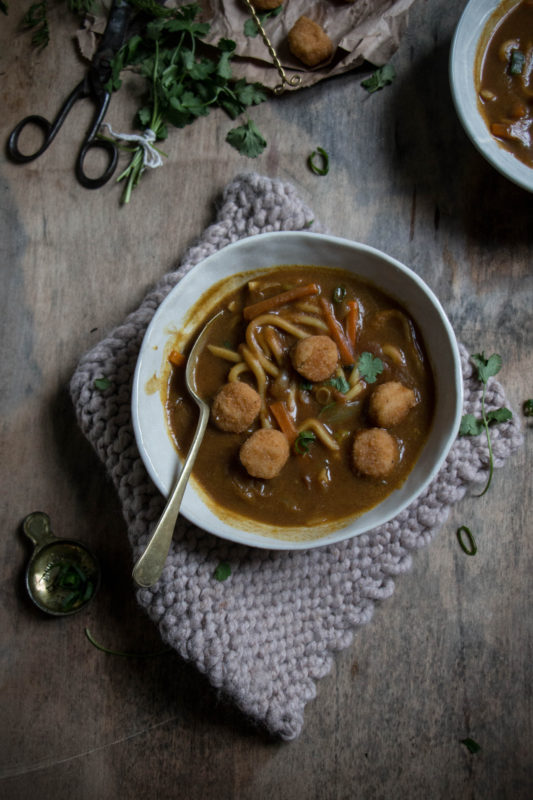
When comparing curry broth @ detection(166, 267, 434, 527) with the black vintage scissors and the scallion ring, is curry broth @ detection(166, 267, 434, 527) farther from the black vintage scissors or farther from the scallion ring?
the black vintage scissors

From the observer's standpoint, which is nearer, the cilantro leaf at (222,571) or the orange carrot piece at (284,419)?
the orange carrot piece at (284,419)

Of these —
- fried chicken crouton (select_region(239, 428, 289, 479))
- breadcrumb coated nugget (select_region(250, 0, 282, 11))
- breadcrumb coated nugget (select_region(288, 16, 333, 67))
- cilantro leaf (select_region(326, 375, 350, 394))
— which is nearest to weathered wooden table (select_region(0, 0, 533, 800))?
breadcrumb coated nugget (select_region(288, 16, 333, 67))

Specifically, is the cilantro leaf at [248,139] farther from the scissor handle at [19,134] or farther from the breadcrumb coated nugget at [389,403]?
the breadcrumb coated nugget at [389,403]

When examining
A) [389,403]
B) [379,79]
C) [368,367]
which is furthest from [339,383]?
[379,79]

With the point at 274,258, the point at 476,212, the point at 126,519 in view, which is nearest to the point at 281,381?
the point at 274,258

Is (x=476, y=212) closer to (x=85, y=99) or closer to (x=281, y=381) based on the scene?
(x=281, y=381)

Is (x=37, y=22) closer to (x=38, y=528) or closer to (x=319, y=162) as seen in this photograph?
(x=319, y=162)

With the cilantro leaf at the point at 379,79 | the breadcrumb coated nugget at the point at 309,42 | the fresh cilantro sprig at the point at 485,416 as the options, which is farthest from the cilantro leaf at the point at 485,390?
the breadcrumb coated nugget at the point at 309,42
